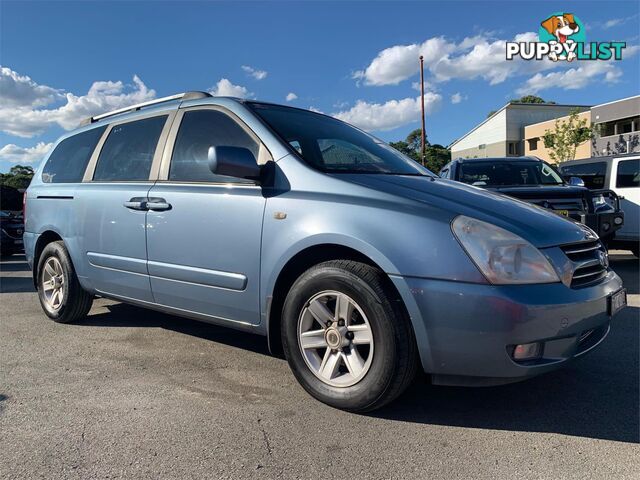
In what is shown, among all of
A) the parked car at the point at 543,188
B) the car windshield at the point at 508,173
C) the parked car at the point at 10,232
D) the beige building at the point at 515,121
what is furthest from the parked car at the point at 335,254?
the beige building at the point at 515,121

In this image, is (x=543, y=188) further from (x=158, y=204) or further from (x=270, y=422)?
(x=270, y=422)

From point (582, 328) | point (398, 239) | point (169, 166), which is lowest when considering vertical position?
point (582, 328)

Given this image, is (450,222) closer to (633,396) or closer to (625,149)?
(633,396)

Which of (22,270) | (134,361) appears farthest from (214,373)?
(22,270)

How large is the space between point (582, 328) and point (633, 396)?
86cm

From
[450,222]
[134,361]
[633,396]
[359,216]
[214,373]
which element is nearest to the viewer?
[450,222]

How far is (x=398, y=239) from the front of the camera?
8.22 ft

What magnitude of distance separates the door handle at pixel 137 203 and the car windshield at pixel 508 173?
16.5 ft

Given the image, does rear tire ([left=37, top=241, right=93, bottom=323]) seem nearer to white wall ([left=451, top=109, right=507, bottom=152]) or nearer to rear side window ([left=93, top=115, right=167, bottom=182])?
rear side window ([left=93, top=115, right=167, bottom=182])

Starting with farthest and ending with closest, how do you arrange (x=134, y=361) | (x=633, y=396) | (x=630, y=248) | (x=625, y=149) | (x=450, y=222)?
(x=625, y=149) < (x=630, y=248) < (x=134, y=361) < (x=633, y=396) < (x=450, y=222)

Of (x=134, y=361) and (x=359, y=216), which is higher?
(x=359, y=216)

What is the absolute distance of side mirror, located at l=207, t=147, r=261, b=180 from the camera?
2.87 metres

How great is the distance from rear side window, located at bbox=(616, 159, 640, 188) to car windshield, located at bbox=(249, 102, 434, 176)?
7101 millimetres

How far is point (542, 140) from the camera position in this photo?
3984 centimetres
